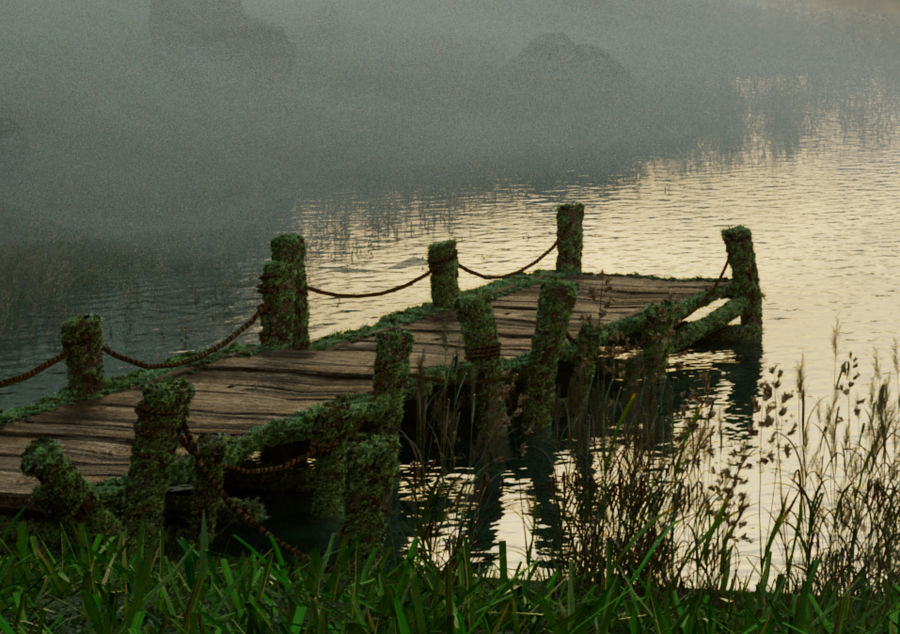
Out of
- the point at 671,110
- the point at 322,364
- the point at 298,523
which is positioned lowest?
the point at 298,523

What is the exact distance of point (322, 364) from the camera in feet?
35.1

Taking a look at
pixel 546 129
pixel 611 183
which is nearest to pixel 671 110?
pixel 546 129

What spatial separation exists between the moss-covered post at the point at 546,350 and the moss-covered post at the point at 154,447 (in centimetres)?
442

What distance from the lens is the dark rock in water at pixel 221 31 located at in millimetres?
117812

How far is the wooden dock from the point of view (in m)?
7.58

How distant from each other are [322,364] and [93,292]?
13.0 meters

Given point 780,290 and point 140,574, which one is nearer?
point 140,574

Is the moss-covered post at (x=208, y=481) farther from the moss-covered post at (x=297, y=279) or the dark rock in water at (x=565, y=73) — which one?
the dark rock in water at (x=565, y=73)

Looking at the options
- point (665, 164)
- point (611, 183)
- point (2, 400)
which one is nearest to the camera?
point (2, 400)

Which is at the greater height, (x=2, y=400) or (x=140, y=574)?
(x=140, y=574)

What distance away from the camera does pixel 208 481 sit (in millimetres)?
7426

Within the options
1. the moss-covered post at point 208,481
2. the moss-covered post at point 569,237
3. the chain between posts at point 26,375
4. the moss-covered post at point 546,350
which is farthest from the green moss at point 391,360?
the moss-covered post at point 569,237

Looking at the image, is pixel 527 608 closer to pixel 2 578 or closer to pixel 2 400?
pixel 2 578

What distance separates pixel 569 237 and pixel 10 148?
55632 millimetres
